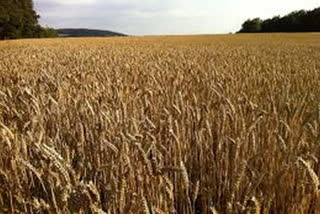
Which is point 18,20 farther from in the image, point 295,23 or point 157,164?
point 157,164

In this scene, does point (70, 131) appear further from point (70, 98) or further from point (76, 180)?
point (76, 180)

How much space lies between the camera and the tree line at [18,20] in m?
46.5

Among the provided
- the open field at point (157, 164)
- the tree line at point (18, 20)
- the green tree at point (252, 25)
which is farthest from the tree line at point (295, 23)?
the open field at point (157, 164)

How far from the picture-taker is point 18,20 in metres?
48.1

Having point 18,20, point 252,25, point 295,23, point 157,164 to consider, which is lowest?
point 252,25

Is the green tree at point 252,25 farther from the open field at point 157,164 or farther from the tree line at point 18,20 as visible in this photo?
the open field at point 157,164

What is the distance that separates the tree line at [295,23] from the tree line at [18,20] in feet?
85.1

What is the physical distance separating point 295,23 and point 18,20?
94.3ft

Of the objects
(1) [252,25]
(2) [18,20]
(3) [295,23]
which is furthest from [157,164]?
(1) [252,25]

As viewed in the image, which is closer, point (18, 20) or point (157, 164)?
point (157, 164)

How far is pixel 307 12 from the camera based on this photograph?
53000 mm

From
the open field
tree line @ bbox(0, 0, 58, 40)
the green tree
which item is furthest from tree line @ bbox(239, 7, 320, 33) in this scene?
the open field

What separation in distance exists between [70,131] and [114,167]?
2.96ft

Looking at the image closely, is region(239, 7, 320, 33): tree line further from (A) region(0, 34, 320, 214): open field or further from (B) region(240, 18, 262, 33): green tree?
(A) region(0, 34, 320, 214): open field
